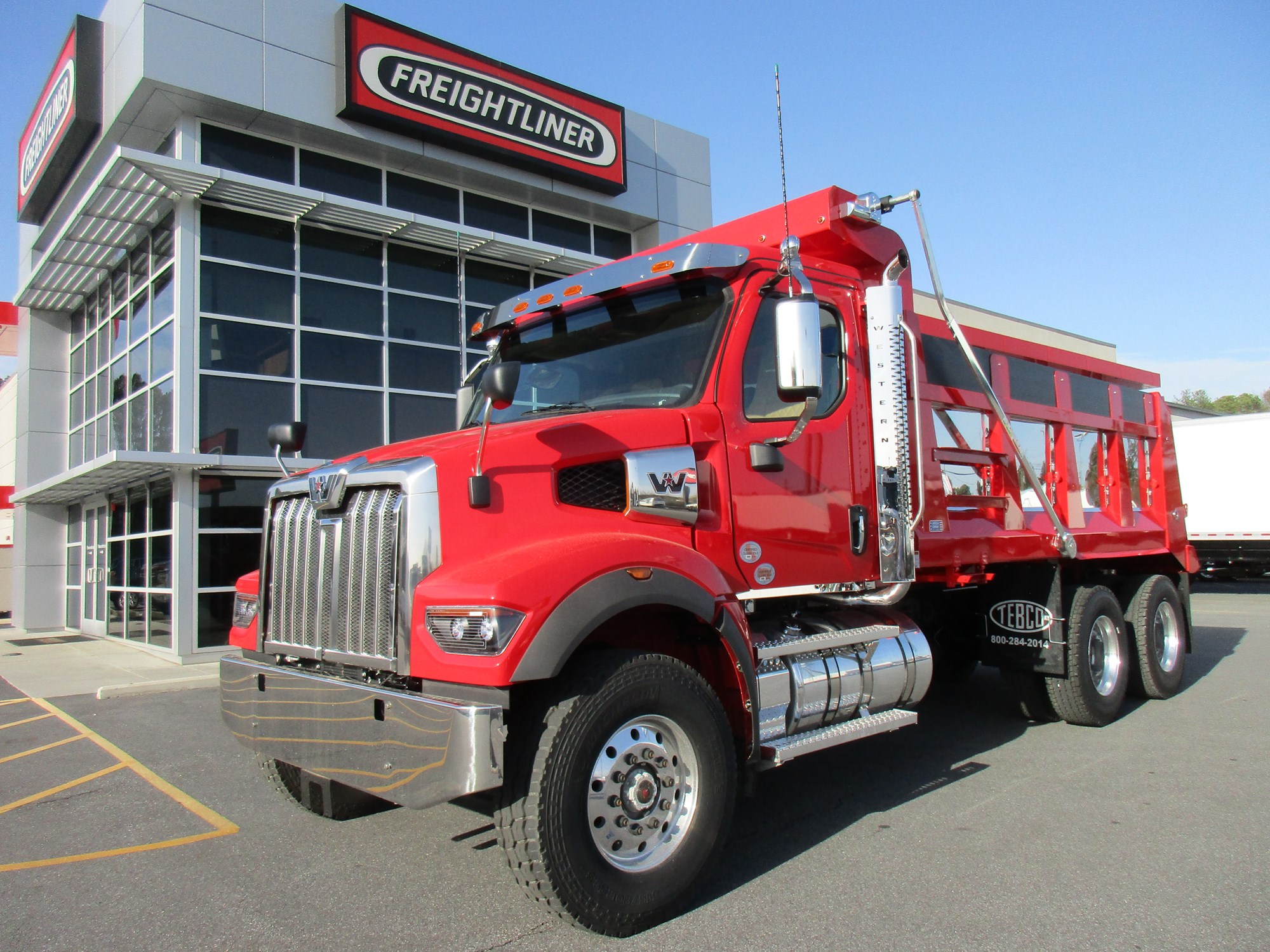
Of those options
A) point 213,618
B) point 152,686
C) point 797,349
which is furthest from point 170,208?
point 797,349

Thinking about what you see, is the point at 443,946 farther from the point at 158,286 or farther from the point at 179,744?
the point at 158,286

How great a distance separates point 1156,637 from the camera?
7734 mm

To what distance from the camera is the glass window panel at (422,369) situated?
1412 centimetres

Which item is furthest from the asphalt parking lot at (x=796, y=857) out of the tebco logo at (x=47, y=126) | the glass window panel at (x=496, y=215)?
the tebco logo at (x=47, y=126)

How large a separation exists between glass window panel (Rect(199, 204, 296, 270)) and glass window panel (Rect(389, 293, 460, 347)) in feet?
5.38

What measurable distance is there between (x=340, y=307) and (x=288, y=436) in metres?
9.44

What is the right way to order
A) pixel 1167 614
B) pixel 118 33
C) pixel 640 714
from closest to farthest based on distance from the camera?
pixel 640 714 < pixel 1167 614 < pixel 118 33

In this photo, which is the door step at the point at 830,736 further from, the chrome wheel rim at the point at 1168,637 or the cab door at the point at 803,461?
the chrome wheel rim at the point at 1168,637

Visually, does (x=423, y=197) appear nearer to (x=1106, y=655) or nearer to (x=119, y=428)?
(x=119, y=428)

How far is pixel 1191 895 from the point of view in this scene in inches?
145

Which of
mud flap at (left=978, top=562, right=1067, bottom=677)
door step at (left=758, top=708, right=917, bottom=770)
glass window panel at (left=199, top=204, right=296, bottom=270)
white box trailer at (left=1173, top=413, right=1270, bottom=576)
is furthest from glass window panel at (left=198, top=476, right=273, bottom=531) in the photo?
white box trailer at (left=1173, top=413, right=1270, bottom=576)

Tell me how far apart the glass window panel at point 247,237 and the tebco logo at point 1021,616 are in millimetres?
10800

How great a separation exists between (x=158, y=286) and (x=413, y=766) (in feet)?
41.0

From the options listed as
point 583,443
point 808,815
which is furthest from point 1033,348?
point 583,443
